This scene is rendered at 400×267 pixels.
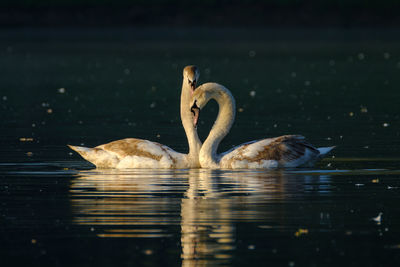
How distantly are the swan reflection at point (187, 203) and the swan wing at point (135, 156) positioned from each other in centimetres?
28

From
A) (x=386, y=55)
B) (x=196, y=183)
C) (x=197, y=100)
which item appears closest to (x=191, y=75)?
(x=197, y=100)

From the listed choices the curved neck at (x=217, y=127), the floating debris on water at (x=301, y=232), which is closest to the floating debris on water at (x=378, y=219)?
the floating debris on water at (x=301, y=232)

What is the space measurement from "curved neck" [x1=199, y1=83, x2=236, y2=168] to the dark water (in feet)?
1.34

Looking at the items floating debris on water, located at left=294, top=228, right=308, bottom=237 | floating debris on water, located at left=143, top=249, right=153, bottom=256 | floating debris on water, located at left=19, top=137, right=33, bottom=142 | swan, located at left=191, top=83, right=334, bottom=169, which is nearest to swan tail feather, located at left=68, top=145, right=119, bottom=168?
swan, located at left=191, top=83, right=334, bottom=169

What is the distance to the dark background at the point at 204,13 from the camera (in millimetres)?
91562

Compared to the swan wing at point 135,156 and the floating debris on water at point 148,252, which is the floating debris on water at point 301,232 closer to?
the floating debris on water at point 148,252

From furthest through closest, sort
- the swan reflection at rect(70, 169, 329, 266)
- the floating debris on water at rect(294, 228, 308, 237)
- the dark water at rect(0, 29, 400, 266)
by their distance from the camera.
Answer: the floating debris on water at rect(294, 228, 308, 237) → the swan reflection at rect(70, 169, 329, 266) → the dark water at rect(0, 29, 400, 266)

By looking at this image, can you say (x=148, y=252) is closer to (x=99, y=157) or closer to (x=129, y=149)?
(x=129, y=149)

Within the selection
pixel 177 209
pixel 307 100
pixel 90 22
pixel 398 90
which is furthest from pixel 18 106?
pixel 90 22

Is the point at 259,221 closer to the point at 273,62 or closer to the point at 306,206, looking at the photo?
the point at 306,206

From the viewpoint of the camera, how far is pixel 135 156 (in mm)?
18125

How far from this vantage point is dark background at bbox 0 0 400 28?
300 ft

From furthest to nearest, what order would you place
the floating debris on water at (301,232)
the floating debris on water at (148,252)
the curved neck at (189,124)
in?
the curved neck at (189,124)
the floating debris on water at (301,232)
the floating debris on water at (148,252)

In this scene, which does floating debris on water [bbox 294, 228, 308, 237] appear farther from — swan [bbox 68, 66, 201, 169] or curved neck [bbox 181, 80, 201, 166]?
curved neck [bbox 181, 80, 201, 166]
